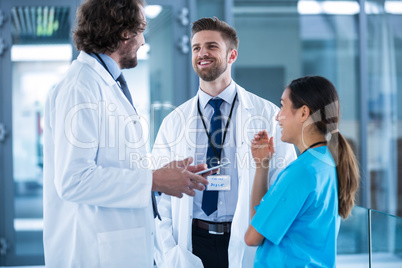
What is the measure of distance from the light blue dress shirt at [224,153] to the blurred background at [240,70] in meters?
1.32

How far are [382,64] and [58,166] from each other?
12.0 ft

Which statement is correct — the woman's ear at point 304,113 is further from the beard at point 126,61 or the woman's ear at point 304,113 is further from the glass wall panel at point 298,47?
the glass wall panel at point 298,47

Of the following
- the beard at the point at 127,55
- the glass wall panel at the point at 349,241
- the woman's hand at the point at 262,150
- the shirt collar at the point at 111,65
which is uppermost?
the beard at the point at 127,55

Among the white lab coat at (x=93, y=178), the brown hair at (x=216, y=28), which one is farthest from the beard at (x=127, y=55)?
the brown hair at (x=216, y=28)

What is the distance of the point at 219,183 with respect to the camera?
2.23 meters

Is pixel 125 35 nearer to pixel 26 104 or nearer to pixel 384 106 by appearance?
pixel 26 104

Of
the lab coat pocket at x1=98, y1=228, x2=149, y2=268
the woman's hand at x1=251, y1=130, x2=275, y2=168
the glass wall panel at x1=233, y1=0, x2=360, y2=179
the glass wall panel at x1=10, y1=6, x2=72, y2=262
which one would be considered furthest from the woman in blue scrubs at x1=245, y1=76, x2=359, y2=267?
the glass wall panel at x1=10, y1=6, x2=72, y2=262

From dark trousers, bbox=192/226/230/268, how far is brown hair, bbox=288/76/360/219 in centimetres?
76

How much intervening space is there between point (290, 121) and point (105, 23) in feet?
2.74

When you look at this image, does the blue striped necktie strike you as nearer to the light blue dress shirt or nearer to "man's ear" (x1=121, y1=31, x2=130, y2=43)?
the light blue dress shirt

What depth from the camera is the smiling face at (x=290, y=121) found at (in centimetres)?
167

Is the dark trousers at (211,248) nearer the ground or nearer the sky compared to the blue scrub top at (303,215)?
nearer the ground

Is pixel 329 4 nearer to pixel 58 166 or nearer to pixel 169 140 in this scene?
pixel 169 140

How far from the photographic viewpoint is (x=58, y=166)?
1451mm
